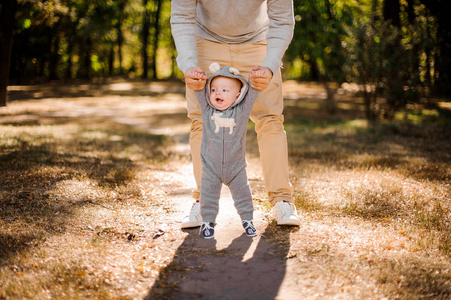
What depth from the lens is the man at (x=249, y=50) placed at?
A: 121 inches

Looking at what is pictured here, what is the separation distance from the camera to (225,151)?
2.91m

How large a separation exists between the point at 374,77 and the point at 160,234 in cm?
825

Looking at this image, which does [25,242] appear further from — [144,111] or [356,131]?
[144,111]

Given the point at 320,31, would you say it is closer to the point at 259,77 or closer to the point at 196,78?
the point at 259,77

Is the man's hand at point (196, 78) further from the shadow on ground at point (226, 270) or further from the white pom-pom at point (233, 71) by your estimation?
the shadow on ground at point (226, 270)

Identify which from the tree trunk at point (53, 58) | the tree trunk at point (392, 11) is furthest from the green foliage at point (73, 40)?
the tree trunk at point (392, 11)

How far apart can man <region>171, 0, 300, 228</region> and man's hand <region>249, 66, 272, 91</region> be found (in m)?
0.01

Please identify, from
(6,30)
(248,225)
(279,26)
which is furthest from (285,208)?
(6,30)

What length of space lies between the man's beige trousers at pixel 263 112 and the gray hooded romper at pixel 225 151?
0.33 m

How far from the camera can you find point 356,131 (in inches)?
348

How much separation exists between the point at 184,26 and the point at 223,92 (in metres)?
0.64

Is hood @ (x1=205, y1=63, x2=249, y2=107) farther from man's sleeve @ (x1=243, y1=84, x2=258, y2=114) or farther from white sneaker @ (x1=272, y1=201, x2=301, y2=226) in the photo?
white sneaker @ (x1=272, y1=201, x2=301, y2=226)

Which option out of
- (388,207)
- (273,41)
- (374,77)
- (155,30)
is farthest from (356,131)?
(155,30)

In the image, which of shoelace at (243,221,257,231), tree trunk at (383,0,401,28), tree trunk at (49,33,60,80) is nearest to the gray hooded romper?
shoelace at (243,221,257,231)
